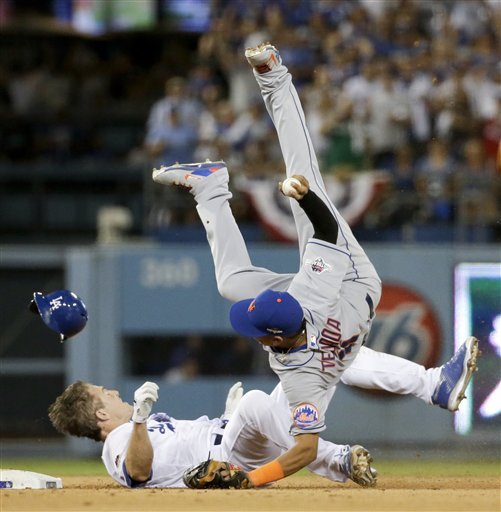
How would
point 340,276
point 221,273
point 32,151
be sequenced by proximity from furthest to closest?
1. point 32,151
2. point 221,273
3. point 340,276

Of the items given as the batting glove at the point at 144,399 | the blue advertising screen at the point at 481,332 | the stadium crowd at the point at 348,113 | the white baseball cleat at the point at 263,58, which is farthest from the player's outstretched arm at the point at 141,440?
the stadium crowd at the point at 348,113

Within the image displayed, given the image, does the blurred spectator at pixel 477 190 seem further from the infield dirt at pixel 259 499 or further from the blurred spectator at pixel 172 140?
the infield dirt at pixel 259 499

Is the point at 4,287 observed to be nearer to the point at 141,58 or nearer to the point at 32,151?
the point at 32,151

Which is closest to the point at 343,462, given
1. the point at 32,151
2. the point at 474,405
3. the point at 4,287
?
the point at 474,405

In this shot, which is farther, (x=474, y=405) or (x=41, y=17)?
(x=41, y=17)

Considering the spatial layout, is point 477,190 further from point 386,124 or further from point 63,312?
point 63,312

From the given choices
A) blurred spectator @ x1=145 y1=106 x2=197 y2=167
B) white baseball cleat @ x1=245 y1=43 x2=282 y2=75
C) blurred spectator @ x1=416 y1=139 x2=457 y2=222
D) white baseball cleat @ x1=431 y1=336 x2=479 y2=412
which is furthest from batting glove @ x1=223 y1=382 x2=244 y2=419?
blurred spectator @ x1=145 y1=106 x2=197 y2=167

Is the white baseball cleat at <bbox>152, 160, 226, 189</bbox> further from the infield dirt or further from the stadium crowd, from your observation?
the stadium crowd
